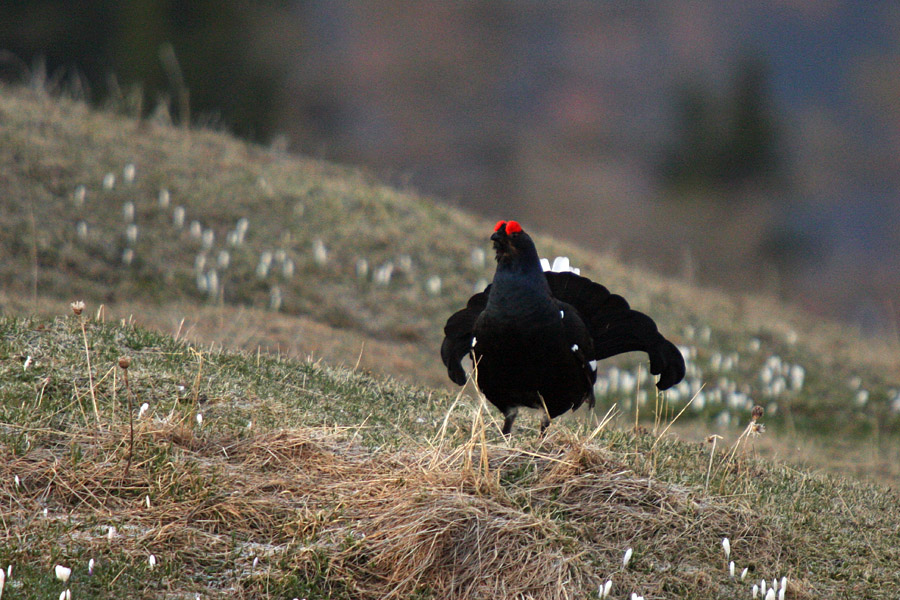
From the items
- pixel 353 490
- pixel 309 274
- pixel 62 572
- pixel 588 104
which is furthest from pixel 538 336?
pixel 588 104

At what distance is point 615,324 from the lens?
21.6 feet

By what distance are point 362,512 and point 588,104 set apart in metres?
40.5

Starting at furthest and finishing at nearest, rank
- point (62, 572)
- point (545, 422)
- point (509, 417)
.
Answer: point (509, 417), point (545, 422), point (62, 572)

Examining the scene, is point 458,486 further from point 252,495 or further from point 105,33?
point 105,33

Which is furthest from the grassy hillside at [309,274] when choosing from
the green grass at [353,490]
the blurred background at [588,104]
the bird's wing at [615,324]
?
the blurred background at [588,104]

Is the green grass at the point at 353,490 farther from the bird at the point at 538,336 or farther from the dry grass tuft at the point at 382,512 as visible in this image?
the bird at the point at 538,336

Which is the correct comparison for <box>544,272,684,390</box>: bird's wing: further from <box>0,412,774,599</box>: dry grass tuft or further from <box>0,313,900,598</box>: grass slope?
<box>0,412,774,599</box>: dry grass tuft

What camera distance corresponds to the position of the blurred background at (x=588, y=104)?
28812mm

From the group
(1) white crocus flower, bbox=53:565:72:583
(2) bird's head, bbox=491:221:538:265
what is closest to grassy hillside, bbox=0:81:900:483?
(2) bird's head, bbox=491:221:538:265

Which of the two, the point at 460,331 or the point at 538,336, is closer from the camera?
the point at 538,336

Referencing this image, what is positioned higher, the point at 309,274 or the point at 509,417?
the point at 309,274

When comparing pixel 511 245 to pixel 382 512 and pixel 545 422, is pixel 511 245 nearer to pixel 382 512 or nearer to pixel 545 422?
pixel 545 422

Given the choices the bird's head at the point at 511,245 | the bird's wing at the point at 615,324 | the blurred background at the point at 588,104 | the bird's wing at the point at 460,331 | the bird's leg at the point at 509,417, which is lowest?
the bird's leg at the point at 509,417

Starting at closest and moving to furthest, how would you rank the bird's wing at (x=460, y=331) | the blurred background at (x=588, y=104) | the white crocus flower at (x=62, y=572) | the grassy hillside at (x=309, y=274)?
the white crocus flower at (x=62, y=572)
the bird's wing at (x=460, y=331)
the grassy hillside at (x=309, y=274)
the blurred background at (x=588, y=104)
